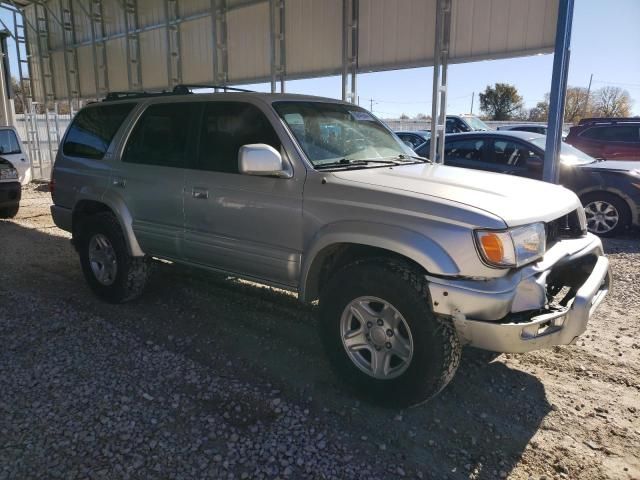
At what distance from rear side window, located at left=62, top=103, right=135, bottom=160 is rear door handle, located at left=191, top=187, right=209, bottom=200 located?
4.64 ft

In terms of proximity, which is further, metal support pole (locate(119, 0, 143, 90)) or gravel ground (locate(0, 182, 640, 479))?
metal support pole (locate(119, 0, 143, 90))

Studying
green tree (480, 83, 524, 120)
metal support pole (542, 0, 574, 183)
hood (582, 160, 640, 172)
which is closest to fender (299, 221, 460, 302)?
metal support pole (542, 0, 574, 183)

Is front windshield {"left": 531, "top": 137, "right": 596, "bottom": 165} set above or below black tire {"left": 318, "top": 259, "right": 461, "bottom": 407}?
above

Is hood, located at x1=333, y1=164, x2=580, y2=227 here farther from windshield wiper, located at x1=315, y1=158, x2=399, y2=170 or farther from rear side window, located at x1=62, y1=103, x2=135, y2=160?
rear side window, located at x1=62, y1=103, x2=135, y2=160

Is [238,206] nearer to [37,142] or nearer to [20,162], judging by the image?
[20,162]

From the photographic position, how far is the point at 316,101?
4164mm

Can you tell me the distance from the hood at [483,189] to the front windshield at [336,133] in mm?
261

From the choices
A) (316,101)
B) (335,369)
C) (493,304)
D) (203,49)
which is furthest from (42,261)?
(203,49)

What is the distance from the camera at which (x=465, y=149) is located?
345 inches

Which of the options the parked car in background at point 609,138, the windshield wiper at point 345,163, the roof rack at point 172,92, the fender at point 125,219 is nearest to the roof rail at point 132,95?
the roof rack at point 172,92

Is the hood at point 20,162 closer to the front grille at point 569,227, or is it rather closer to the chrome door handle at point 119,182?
the chrome door handle at point 119,182

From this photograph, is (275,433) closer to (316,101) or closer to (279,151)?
(279,151)

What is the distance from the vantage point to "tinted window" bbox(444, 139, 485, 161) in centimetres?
856

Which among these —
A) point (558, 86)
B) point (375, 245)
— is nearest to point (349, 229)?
point (375, 245)
